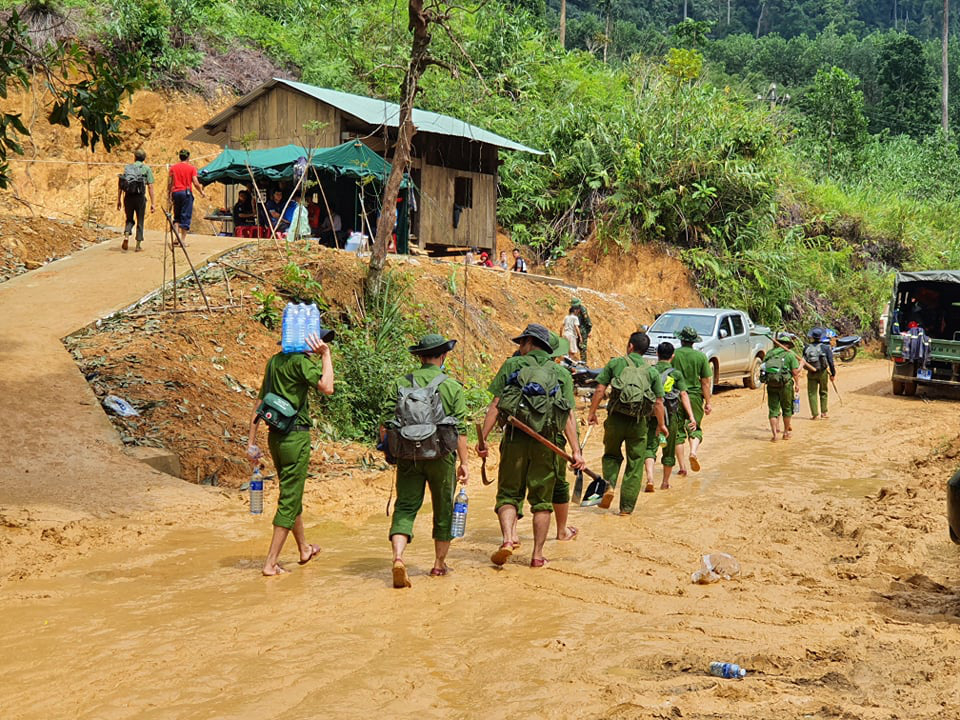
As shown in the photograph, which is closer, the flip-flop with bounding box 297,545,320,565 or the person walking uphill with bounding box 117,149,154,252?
the flip-flop with bounding box 297,545,320,565

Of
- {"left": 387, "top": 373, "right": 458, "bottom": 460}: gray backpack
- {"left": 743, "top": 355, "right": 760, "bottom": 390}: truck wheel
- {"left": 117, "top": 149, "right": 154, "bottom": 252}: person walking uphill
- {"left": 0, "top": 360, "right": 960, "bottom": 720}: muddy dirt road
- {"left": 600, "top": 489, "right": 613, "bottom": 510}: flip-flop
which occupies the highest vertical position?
{"left": 117, "top": 149, "right": 154, "bottom": 252}: person walking uphill

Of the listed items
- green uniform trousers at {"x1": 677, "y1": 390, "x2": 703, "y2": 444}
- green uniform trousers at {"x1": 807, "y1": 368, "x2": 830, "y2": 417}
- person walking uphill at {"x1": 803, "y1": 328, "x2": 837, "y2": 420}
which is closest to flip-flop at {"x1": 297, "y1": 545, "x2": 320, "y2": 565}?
green uniform trousers at {"x1": 677, "y1": 390, "x2": 703, "y2": 444}

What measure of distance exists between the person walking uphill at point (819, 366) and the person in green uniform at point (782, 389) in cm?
123

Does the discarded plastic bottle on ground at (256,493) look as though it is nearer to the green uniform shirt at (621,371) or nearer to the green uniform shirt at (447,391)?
the green uniform shirt at (447,391)

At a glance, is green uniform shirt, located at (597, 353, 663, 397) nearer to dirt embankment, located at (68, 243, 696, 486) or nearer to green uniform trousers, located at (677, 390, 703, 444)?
green uniform trousers, located at (677, 390, 703, 444)

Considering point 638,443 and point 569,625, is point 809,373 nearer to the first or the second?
point 638,443

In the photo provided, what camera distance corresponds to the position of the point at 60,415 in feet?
35.5

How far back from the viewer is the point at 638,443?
966 centimetres

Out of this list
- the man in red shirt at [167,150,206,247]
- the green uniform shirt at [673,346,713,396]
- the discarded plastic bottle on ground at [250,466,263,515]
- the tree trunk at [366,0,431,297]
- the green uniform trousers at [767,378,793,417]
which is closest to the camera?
the discarded plastic bottle on ground at [250,466,263,515]

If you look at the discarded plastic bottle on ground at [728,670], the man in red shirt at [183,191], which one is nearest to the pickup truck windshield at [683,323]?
the man in red shirt at [183,191]

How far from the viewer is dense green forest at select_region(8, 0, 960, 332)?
91.7 ft

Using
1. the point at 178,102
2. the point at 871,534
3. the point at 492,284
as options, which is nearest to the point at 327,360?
the point at 871,534

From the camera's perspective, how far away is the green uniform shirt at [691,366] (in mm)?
11867

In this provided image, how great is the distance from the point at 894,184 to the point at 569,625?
43.0m
